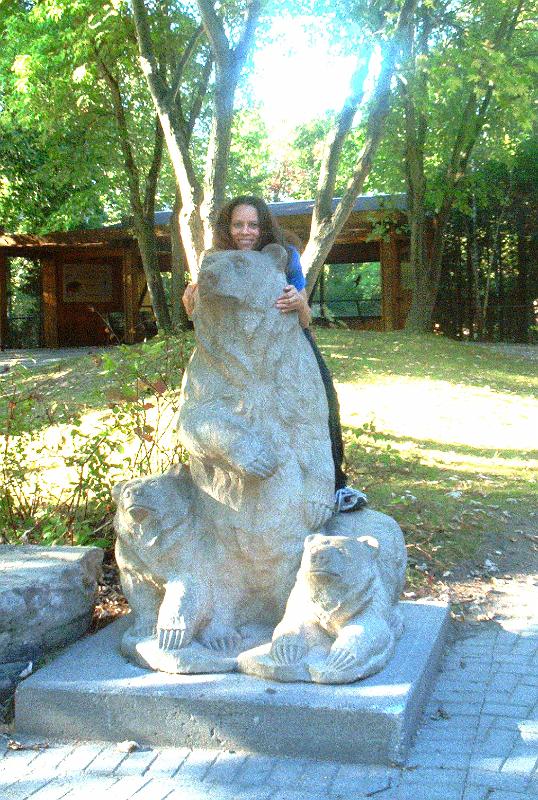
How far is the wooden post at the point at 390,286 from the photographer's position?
22.1m

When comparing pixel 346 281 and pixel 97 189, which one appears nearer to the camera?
pixel 97 189

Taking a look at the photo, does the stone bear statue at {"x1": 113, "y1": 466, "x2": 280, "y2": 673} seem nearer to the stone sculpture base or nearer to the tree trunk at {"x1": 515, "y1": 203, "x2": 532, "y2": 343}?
the stone sculpture base

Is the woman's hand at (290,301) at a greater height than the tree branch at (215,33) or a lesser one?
lesser

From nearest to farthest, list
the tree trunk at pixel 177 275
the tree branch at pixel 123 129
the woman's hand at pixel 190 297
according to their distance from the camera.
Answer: the woman's hand at pixel 190 297
the tree branch at pixel 123 129
the tree trunk at pixel 177 275

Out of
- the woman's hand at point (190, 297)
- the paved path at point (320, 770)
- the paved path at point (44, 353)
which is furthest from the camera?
the paved path at point (44, 353)

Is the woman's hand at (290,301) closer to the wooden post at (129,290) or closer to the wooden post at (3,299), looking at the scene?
the wooden post at (129,290)

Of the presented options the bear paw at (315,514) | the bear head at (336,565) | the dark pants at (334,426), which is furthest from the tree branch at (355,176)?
the bear head at (336,565)

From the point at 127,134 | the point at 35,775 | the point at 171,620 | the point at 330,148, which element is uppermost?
the point at 127,134

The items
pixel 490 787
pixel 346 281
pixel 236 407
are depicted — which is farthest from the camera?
pixel 346 281

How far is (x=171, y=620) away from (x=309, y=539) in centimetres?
70

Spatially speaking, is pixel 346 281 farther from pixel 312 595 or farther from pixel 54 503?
pixel 312 595

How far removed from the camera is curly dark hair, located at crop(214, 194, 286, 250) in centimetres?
459

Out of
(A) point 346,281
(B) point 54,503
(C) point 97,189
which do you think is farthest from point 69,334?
(B) point 54,503

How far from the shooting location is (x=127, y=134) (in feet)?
55.7
